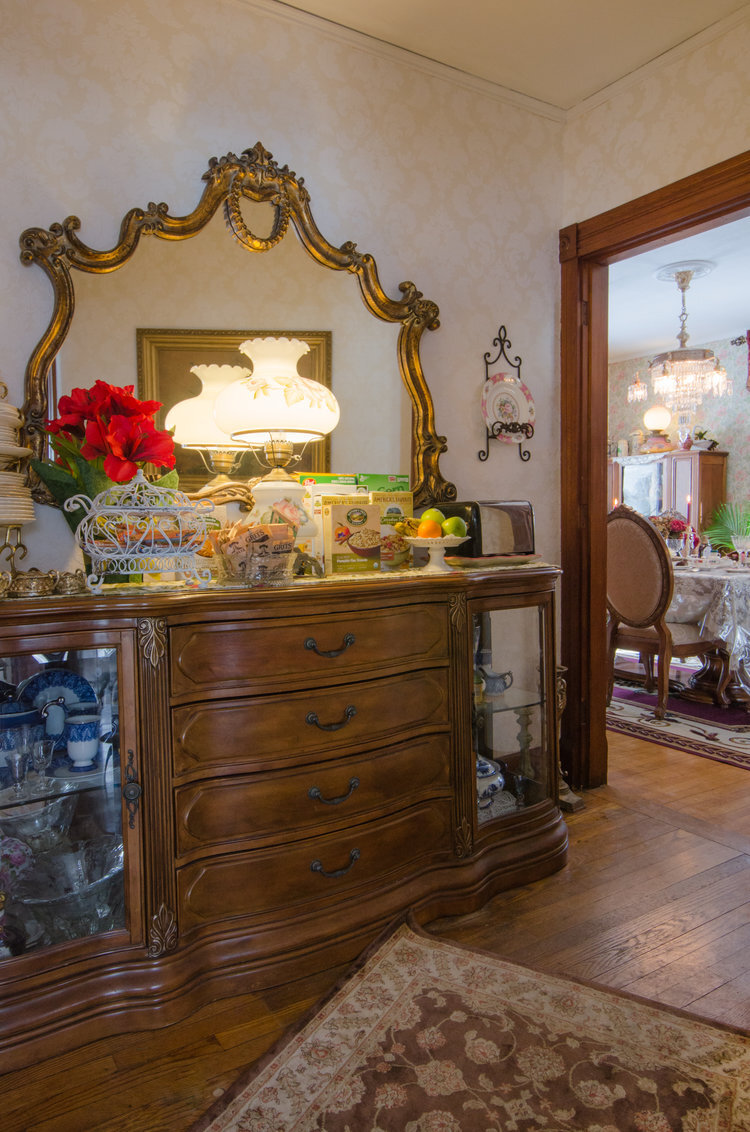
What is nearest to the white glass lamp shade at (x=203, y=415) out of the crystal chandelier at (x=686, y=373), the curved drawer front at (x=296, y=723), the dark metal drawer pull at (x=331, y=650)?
the dark metal drawer pull at (x=331, y=650)

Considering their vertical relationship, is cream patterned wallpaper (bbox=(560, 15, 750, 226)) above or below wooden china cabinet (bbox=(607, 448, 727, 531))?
above

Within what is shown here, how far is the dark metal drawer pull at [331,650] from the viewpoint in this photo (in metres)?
1.87

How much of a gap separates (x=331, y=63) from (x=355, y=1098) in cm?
297

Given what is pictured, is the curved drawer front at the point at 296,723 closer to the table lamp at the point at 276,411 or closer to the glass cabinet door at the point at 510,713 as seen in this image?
the glass cabinet door at the point at 510,713

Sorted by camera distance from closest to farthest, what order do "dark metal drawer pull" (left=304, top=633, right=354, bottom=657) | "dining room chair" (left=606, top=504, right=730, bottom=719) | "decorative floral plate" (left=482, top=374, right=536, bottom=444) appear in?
"dark metal drawer pull" (left=304, top=633, right=354, bottom=657)
"decorative floral plate" (left=482, top=374, right=536, bottom=444)
"dining room chair" (left=606, top=504, right=730, bottom=719)

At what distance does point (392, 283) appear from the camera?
2648 mm

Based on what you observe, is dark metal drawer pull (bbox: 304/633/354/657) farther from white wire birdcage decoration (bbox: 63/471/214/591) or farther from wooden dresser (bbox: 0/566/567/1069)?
white wire birdcage decoration (bbox: 63/471/214/591)

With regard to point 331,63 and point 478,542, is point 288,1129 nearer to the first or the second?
point 478,542

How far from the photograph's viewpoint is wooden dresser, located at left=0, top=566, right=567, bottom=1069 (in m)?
1.65

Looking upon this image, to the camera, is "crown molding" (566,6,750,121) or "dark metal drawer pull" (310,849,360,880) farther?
"crown molding" (566,6,750,121)

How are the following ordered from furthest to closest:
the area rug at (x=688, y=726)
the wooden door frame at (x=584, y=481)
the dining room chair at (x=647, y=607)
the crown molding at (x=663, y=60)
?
1. the dining room chair at (x=647, y=607)
2. the area rug at (x=688, y=726)
3. the wooden door frame at (x=584, y=481)
4. the crown molding at (x=663, y=60)

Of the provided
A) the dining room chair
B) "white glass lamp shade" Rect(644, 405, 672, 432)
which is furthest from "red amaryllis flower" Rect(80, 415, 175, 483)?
"white glass lamp shade" Rect(644, 405, 672, 432)

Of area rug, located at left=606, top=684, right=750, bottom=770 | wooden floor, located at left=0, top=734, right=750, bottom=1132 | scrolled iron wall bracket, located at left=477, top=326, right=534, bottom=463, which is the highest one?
scrolled iron wall bracket, located at left=477, top=326, right=534, bottom=463

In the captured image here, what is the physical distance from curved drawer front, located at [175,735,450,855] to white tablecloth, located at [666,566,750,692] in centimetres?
284
